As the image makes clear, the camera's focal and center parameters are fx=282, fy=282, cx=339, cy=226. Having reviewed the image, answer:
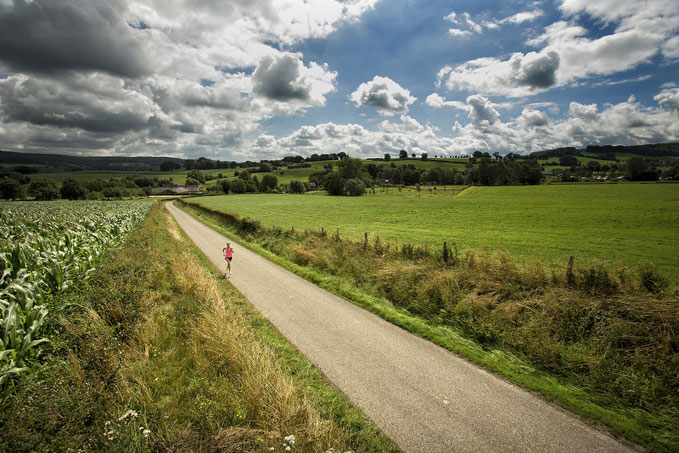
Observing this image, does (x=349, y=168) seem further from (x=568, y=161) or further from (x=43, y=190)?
(x=568, y=161)

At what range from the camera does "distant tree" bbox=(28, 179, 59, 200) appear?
82.8 metres

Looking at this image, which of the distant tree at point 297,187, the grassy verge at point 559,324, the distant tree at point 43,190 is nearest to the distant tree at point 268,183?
the distant tree at point 297,187

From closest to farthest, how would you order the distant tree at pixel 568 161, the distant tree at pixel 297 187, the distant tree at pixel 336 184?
the distant tree at pixel 336 184, the distant tree at pixel 297 187, the distant tree at pixel 568 161

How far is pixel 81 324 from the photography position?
6.24 m

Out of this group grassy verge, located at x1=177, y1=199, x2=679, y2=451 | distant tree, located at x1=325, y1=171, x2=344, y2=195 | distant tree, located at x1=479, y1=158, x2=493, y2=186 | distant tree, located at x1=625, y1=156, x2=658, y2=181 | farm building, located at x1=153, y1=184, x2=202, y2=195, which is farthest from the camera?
farm building, located at x1=153, y1=184, x2=202, y2=195

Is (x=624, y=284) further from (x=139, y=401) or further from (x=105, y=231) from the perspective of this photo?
(x=105, y=231)

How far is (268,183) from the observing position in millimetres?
127438

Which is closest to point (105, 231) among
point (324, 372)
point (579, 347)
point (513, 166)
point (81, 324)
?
point (81, 324)

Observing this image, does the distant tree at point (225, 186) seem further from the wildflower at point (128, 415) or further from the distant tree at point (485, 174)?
the wildflower at point (128, 415)

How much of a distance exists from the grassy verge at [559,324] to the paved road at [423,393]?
544mm

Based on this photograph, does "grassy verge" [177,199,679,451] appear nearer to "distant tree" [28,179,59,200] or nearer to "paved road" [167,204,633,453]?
"paved road" [167,204,633,453]

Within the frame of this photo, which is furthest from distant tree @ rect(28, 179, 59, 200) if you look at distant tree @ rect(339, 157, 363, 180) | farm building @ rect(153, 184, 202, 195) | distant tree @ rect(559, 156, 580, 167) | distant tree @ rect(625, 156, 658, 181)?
distant tree @ rect(559, 156, 580, 167)

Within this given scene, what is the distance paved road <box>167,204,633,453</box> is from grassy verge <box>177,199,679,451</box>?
0.54 meters

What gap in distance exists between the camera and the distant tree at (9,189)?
251 ft
